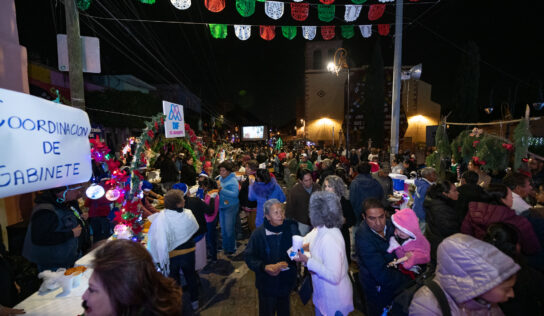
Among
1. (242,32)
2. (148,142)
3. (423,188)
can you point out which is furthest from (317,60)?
(423,188)

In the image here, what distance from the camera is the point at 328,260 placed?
2.37 metres

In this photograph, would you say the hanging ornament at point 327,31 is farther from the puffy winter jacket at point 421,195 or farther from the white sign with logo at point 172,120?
the puffy winter jacket at point 421,195

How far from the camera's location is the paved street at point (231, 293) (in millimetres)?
3834

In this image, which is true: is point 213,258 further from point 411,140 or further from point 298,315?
point 411,140

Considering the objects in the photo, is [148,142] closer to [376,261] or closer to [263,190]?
[263,190]

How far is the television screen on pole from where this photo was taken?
99.7 ft

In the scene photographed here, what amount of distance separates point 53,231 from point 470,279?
3868 millimetres

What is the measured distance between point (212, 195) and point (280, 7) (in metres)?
7.03

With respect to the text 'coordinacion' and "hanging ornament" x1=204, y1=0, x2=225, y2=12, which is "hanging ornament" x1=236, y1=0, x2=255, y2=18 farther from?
the text 'coordinacion'

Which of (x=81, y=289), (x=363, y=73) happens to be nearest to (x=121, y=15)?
(x=81, y=289)

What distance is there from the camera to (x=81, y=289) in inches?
107

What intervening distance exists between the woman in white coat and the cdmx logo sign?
16.2ft

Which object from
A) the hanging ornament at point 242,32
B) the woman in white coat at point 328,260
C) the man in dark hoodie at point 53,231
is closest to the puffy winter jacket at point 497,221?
the woman in white coat at point 328,260

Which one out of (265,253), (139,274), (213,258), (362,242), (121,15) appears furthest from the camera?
(121,15)
